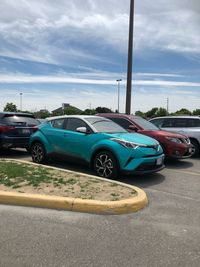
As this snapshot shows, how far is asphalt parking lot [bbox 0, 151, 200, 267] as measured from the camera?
3.82 meters

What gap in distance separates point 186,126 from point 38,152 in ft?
19.7

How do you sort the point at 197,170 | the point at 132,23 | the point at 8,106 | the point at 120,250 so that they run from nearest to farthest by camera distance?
1. the point at 120,250
2. the point at 197,170
3. the point at 132,23
4. the point at 8,106

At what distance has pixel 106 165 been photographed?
7.91 m

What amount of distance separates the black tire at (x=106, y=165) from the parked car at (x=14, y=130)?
4260 millimetres

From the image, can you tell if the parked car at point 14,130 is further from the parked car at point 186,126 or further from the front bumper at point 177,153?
the parked car at point 186,126

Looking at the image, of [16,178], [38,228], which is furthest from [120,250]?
[16,178]

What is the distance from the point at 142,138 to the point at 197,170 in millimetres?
2574

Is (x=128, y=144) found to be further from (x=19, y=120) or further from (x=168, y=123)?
(x=168, y=123)

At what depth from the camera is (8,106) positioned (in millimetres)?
67062

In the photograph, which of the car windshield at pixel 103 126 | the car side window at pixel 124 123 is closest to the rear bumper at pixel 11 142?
the car side window at pixel 124 123

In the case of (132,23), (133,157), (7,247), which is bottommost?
(7,247)

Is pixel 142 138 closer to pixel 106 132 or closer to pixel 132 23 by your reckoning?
pixel 106 132

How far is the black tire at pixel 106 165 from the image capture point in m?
7.72

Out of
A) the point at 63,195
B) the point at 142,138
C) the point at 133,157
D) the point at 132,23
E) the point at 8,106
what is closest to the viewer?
the point at 63,195
